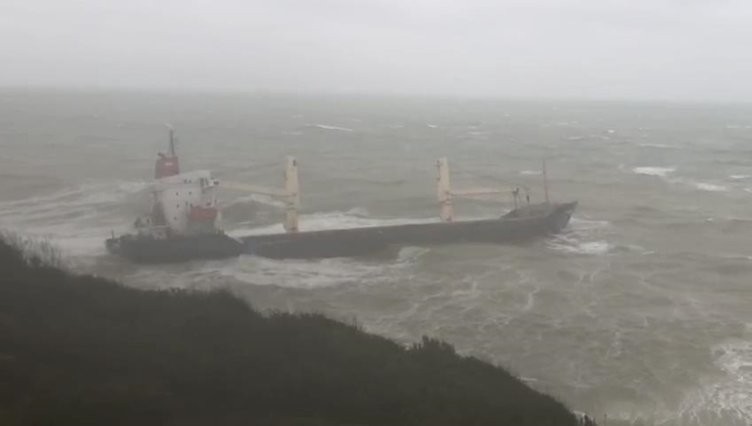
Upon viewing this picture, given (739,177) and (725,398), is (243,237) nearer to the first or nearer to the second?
(725,398)

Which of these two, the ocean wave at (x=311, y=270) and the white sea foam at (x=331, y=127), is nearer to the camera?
the ocean wave at (x=311, y=270)

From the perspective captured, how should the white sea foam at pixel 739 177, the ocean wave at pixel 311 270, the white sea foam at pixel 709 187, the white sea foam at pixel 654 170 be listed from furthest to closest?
1. the white sea foam at pixel 654 170
2. the white sea foam at pixel 739 177
3. the white sea foam at pixel 709 187
4. the ocean wave at pixel 311 270

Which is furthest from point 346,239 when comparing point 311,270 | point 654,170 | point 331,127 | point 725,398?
point 331,127

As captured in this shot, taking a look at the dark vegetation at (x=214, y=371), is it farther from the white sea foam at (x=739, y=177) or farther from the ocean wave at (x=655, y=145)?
the ocean wave at (x=655, y=145)

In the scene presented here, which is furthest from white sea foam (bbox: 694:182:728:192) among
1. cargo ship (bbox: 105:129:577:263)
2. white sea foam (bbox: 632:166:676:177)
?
cargo ship (bbox: 105:129:577:263)

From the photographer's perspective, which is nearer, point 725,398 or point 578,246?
point 725,398

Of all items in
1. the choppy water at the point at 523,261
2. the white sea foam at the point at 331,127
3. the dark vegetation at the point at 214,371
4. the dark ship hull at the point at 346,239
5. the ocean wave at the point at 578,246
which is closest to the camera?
the dark vegetation at the point at 214,371

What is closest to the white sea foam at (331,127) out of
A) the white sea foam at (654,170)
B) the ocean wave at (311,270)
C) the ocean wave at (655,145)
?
the ocean wave at (655,145)
